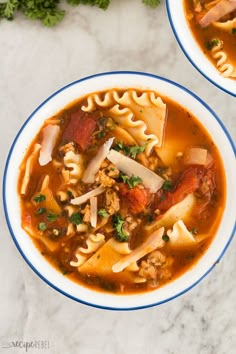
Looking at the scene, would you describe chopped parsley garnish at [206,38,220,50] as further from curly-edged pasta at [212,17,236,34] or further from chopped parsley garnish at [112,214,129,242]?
chopped parsley garnish at [112,214,129,242]

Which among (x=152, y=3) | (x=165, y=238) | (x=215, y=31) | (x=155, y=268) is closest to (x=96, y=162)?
(x=165, y=238)

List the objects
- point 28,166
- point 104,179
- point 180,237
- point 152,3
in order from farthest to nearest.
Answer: point 152,3 → point 28,166 → point 180,237 → point 104,179

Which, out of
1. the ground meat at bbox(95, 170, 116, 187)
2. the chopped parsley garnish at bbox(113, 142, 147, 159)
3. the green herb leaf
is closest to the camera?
the ground meat at bbox(95, 170, 116, 187)

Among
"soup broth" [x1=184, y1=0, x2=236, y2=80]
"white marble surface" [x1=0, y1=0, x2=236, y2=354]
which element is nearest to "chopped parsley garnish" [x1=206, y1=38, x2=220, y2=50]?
"soup broth" [x1=184, y1=0, x2=236, y2=80]

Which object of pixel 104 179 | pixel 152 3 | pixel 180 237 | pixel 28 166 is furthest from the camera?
pixel 152 3

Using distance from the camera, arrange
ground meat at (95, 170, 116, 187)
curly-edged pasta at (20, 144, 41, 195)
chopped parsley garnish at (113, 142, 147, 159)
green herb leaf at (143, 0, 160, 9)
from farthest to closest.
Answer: green herb leaf at (143, 0, 160, 9)
curly-edged pasta at (20, 144, 41, 195)
chopped parsley garnish at (113, 142, 147, 159)
ground meat at (95, 170, 116, 187)

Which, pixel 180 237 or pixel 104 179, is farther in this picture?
pixel 180 237

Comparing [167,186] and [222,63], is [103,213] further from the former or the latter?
[222,63]
